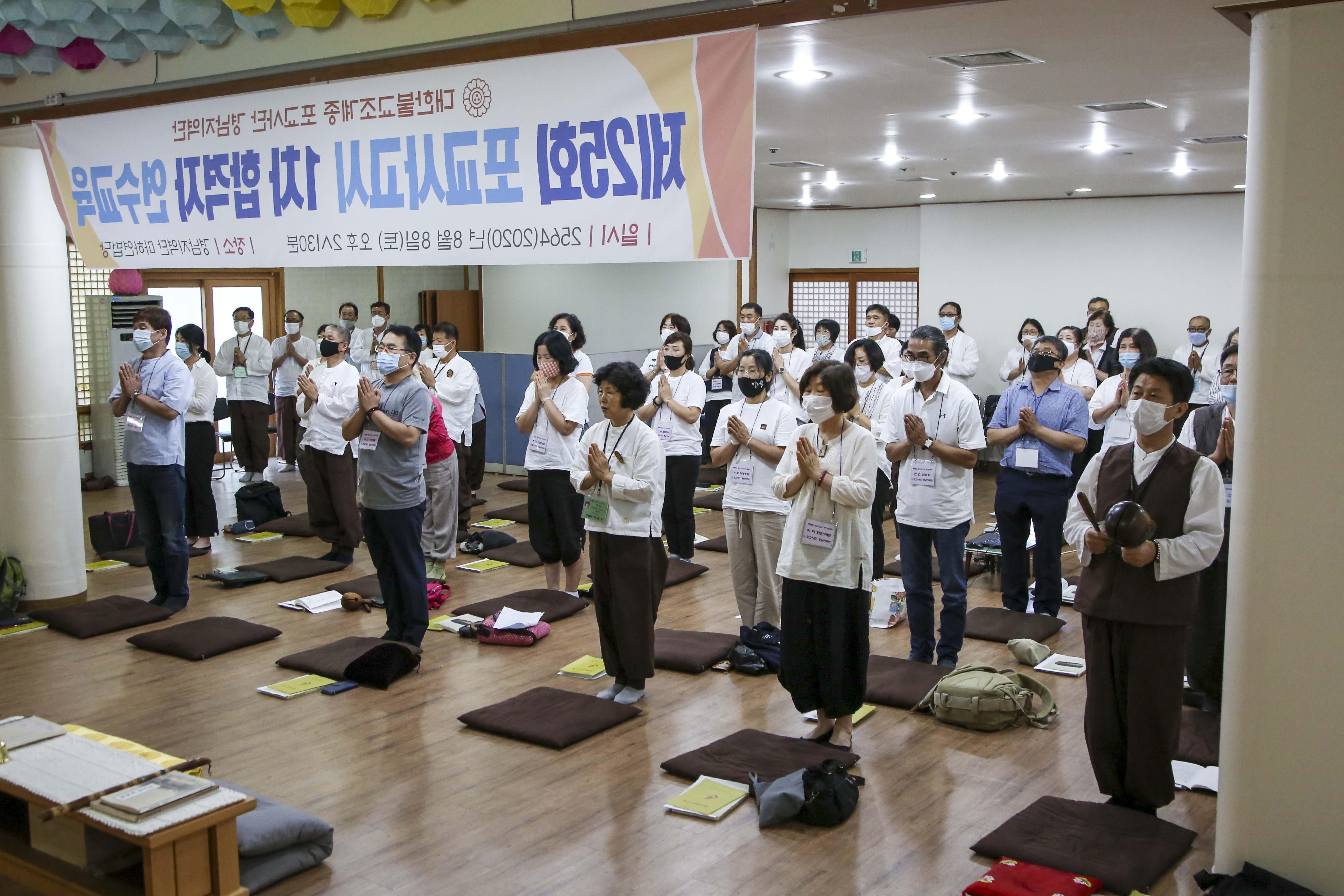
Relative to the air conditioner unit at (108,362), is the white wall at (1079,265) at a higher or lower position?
higher

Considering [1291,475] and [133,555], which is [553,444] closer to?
[133,555]

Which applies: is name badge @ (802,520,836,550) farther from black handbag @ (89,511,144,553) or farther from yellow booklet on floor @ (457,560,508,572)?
black handbag @ (89,511,144,553)

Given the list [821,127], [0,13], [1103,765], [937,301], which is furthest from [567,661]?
[937,301]

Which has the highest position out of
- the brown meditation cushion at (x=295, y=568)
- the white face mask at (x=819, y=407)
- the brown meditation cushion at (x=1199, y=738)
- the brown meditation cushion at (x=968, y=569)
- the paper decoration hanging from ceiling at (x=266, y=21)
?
the paper decoration hanging from ceiling at (x=266, y=21)

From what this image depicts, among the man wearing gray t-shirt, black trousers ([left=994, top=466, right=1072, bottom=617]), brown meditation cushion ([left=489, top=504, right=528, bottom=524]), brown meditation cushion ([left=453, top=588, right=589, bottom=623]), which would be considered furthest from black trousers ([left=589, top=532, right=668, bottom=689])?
brown meditation cushion ([left=489, top=504, right=528, bottom=524])

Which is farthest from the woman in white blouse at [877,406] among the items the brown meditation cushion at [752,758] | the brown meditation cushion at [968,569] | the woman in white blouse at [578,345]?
the brown meditation cushion at [752,758]

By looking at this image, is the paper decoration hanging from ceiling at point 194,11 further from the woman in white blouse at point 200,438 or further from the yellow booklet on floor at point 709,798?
the yellow booklet on floor at point 709,798

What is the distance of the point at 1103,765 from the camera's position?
13.8 ft

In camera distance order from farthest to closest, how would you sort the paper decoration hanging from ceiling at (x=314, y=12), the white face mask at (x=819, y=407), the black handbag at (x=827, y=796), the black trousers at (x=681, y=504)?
1. the black trousers at (x=681, y=504)
2. the paper decoration hanging from ceiling at (x=314, y=12)
3. the white face mask at (x=819, y=407)
4. the black handbag at (x=827, y=796)

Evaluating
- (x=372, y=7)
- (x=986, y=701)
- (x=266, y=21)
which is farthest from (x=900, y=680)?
(x=266, y=21)

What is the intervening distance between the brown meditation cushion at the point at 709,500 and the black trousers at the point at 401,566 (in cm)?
430

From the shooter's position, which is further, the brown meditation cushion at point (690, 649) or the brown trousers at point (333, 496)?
the brown trousers at point (333, 496)

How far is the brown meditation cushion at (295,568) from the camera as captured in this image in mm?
7875

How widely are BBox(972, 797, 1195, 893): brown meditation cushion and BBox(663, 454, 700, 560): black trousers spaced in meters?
4.03
